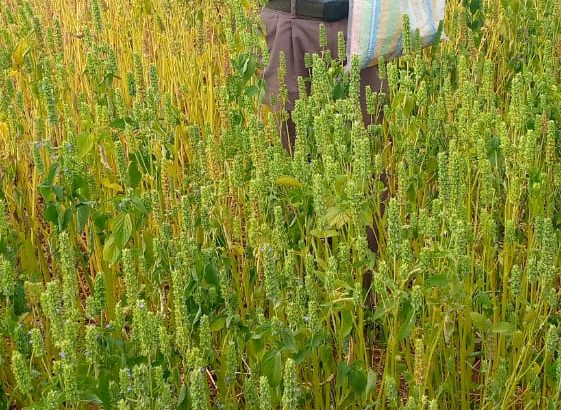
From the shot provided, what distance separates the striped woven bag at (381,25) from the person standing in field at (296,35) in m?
0.11

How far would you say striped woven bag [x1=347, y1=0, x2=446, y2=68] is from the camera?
1.92 m

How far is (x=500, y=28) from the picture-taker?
3.07m

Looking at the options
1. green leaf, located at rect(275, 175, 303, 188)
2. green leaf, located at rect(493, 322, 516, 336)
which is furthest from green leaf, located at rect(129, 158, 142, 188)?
green leaf, located at rect(493, 322, 516, 336)

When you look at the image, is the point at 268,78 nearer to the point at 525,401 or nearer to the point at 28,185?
the point at 28,185

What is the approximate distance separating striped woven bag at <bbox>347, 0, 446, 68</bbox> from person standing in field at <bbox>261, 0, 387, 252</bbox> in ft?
0.37

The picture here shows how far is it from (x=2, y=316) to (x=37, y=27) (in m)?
1.14

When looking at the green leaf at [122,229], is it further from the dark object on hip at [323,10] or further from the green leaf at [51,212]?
the dark object on hip at [323,10]

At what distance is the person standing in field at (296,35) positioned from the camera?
2.15 meters

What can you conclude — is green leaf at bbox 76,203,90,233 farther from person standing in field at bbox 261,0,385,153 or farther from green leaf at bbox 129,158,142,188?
person standing in field at bbox 261,0,385,153

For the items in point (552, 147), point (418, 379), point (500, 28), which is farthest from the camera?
point (500, 28)

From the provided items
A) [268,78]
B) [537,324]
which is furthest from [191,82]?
[537,324]

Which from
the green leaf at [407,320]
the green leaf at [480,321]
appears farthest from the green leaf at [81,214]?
the green leaf at [480,321]

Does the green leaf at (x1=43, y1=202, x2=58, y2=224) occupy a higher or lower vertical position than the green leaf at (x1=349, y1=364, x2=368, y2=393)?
higher

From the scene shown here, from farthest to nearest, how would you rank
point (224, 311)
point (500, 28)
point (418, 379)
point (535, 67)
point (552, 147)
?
point (500, 28) → point (535, 67) → point (552, 147) → point (224, 311) → point (418, 379)
